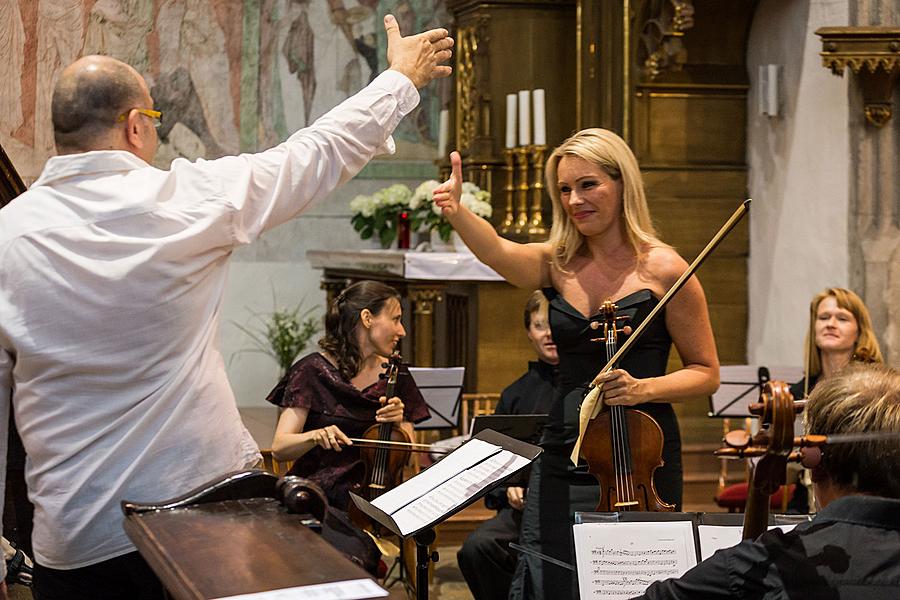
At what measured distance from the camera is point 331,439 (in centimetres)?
455

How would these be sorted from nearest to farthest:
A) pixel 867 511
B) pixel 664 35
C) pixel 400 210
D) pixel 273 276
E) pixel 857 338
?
1. pixel 867 511
2. pixel 857 338
3. pixel 664 35
4. pixel 400 210
5. pixel 273 276

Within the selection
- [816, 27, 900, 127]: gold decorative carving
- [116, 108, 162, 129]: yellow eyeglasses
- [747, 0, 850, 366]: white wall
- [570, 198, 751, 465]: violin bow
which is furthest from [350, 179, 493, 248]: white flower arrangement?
[116, 108, 162, 129]: yellow eyeglasses

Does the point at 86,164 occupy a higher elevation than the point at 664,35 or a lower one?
lower

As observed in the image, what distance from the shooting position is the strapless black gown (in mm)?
3457

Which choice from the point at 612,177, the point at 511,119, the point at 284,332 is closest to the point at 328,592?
the point at 612,177

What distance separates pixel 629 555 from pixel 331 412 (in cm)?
219

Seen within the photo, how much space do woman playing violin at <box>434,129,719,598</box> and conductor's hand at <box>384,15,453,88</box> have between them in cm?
63

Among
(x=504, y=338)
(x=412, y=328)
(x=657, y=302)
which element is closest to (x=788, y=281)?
(x=504, y=338)

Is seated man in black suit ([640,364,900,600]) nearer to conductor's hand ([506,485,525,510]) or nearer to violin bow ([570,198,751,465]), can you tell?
violin bow ([570,198,751,465])

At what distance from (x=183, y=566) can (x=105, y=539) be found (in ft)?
1.73

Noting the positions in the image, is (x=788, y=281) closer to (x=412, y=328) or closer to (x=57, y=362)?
(x=412, y=328)

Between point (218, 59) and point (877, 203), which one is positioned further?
point (218, 59)

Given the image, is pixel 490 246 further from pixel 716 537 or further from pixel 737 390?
pixel 737 390

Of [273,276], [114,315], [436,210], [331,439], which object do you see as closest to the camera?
[114,315]
